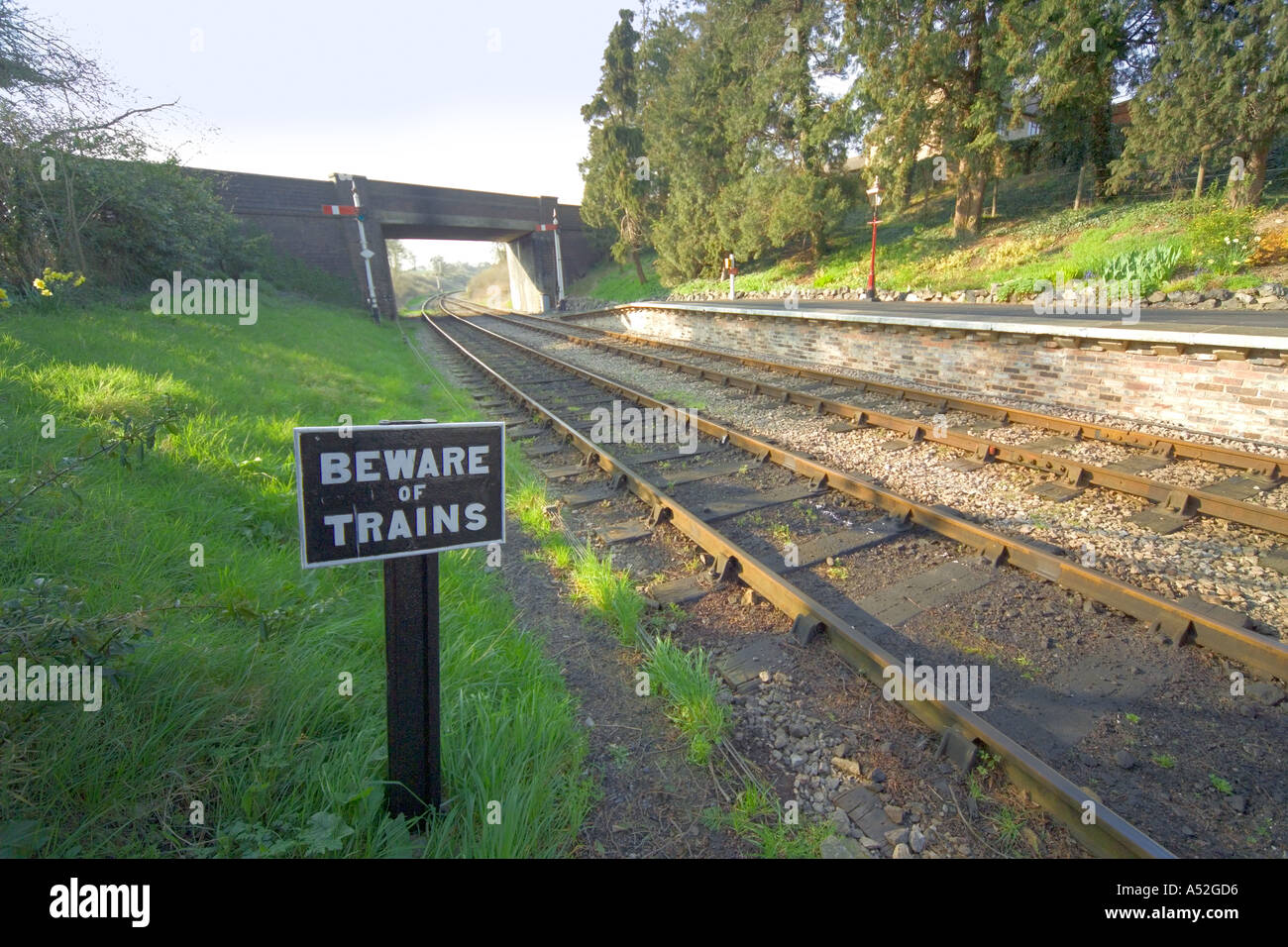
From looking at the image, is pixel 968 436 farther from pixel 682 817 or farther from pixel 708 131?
pixel 708 131

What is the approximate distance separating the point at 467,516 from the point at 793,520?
12.6ft

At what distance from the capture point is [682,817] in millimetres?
2297

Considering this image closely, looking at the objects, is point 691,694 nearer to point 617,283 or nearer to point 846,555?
point 846,555

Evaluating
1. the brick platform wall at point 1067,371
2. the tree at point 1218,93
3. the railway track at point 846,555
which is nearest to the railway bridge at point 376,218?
the brick platform wall at point 1067,371

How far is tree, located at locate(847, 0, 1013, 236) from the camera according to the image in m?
18.6

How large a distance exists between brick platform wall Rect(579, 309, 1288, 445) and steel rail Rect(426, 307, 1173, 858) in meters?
6.10

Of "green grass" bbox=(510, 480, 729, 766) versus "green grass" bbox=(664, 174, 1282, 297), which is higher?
"green grass" bbox=(664, 174, 1282, 297)

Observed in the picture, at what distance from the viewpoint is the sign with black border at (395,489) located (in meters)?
1.54

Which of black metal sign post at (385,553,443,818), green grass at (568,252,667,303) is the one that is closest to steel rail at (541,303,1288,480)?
black metal sign post at (385,553,443,818)

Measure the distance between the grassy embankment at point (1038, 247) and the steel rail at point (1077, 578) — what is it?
1224 cm

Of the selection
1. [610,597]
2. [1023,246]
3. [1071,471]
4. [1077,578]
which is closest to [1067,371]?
[1071,471]

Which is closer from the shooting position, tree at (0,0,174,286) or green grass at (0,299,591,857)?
green grass at (0,299,591,857)

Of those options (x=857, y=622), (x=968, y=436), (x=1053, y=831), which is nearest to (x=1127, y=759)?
(x=1053, y=831)

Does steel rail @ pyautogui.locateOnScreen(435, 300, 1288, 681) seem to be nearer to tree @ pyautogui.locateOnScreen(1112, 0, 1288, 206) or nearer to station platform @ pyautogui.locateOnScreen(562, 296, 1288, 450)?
station platform @ pyautogui.locateOnScreen(562, 296, 1288, 450)
